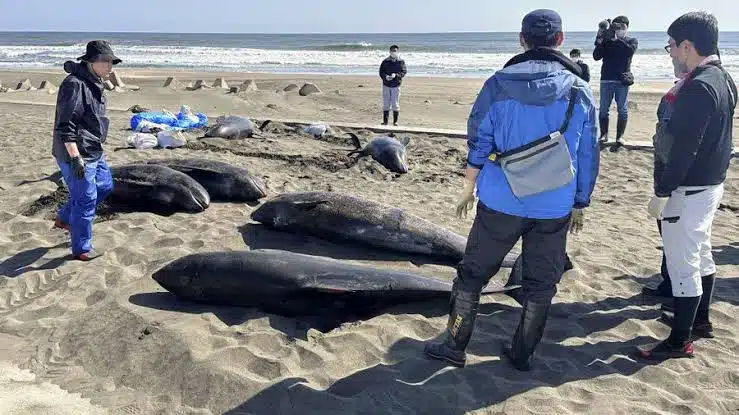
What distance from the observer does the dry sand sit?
3.82 m

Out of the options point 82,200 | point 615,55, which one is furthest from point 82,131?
point 615,55

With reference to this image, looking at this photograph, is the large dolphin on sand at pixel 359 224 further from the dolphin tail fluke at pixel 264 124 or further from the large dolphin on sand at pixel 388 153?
the dolphin tail fluke at pixel 264 124

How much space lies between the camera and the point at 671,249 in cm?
420

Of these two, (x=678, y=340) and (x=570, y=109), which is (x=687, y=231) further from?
(x=570, y=109)

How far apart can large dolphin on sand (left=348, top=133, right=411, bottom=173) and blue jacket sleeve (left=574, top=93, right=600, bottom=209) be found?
6150mm

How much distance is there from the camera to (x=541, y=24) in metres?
3.58

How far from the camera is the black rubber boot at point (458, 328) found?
13.2ft

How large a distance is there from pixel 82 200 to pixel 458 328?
3.70m

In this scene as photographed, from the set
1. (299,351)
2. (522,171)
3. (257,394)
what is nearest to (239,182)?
(299,351)

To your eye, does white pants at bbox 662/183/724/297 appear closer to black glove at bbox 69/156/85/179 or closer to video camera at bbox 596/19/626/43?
black glove at bbox 69/156/85/179

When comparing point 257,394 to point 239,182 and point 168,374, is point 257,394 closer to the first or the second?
point 168,374

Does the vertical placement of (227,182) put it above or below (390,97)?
below

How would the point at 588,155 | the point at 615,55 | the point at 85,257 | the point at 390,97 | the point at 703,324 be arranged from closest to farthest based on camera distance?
the point at 588,155 < the point at 703,324 < the point at 85,257 < the point at 615,55 < the point at 390,97

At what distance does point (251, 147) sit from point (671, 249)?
8435 millimetres
